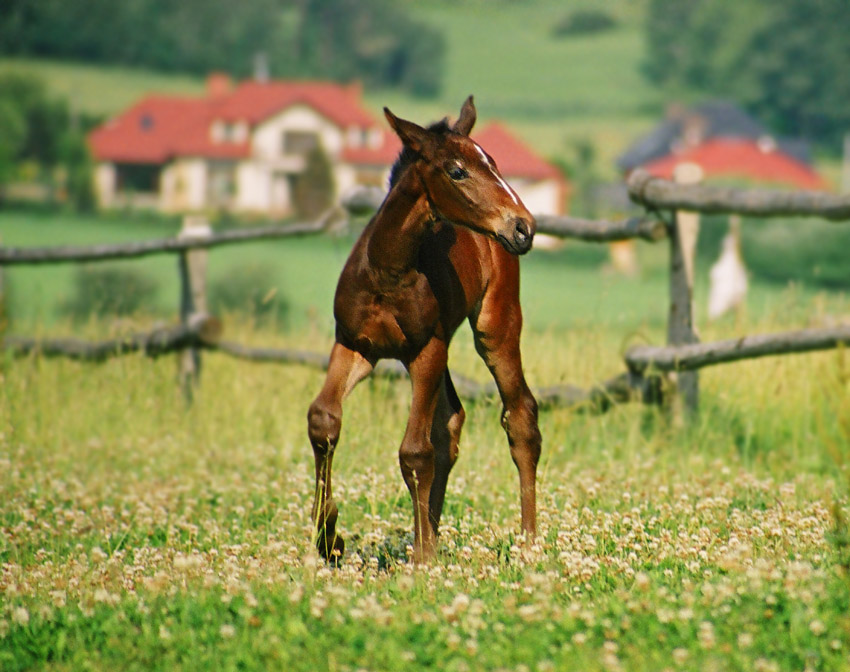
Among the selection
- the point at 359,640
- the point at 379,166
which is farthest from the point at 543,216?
the point at 379,166

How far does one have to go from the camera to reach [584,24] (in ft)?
469

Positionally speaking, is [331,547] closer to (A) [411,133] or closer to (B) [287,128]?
(A) [411,133]

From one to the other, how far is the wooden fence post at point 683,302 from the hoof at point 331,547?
3.23 metres

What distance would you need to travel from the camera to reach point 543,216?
25.8 ft

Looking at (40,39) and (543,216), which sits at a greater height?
(40,39)

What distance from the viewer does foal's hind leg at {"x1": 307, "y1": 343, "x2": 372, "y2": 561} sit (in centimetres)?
461

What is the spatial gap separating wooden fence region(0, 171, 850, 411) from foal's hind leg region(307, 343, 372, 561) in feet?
7.39

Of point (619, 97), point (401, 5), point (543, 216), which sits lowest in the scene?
point (543, 216)

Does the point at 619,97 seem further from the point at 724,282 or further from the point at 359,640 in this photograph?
the point at 359,640

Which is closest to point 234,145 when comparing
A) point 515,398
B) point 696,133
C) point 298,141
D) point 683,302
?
point 298,141

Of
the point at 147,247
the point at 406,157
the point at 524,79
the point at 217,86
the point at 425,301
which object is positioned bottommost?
the point at 425,301

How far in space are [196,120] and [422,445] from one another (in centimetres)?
7763

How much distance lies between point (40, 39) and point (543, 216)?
9598cm

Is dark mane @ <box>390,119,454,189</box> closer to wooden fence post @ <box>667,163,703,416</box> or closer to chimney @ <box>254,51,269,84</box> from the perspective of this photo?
wooden fence post @ <box>667,163,703,416</box>
